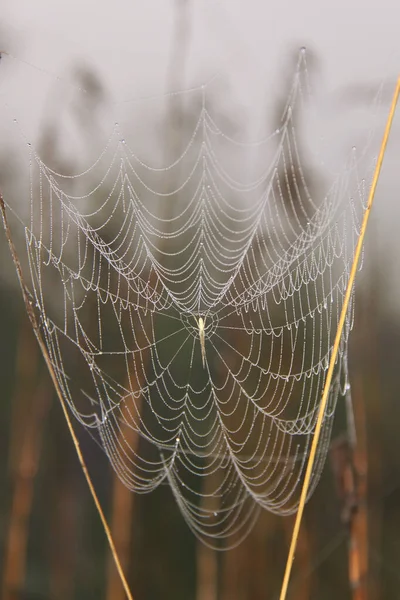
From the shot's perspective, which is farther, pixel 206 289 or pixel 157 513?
pixel 157 513

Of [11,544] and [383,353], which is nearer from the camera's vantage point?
[11,544]

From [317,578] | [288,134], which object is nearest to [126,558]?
[288,134]

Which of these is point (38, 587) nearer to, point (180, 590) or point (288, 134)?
point (180, 590)

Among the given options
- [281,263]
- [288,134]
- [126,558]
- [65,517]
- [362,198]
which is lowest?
[126,558]

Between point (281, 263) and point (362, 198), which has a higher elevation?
point (281, 263)

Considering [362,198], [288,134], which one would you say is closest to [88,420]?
[288,134]

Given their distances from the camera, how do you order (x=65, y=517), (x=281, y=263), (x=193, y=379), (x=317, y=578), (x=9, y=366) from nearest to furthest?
1. (x=281, y=263)
2. (x=65, y=517)
3. (x=193, y=379)
4. (x=317, y=578)
5. (x=9, y=366)

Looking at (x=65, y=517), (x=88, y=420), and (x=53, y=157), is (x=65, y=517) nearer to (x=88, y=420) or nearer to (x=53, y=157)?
(x=88, y=420)

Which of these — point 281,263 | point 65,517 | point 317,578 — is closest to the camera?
point 281,263

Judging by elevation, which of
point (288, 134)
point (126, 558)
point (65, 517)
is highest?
point (288, 134)
